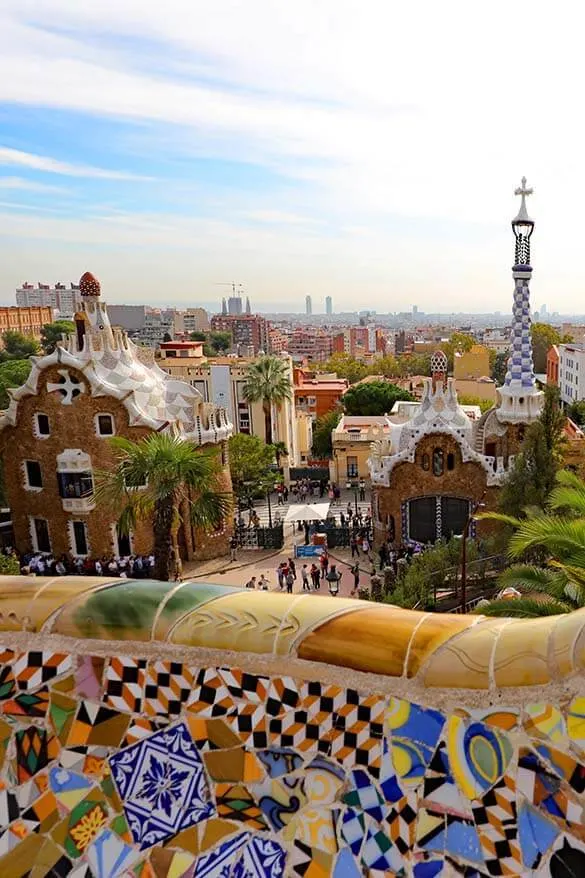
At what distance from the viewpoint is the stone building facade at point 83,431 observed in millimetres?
18422

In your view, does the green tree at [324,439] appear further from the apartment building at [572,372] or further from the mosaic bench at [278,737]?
the mosaic bench at [278,737]

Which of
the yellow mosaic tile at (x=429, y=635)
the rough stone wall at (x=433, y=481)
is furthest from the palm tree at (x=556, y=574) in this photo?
the rough stone wall at (x=433, y=481)

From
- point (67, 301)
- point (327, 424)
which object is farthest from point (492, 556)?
point (67, 301)

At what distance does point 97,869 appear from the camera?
2.42 metres

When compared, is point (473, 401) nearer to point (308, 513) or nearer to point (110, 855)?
point (308, 513)

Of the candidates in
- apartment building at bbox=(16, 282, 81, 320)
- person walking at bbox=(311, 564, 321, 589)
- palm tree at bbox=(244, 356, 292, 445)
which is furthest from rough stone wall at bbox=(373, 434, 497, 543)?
apartment building at bbox=(16, 282, 81, 320)

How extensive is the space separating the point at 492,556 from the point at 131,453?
24.4 ft

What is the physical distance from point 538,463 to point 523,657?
13.7 m

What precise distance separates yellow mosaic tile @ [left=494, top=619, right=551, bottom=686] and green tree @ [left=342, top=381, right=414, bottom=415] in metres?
38.2

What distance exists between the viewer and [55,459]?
61.4 feet

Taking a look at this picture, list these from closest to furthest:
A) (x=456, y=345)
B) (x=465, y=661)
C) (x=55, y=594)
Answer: (x=465, y=661), (x=55, y=594), (x=456, y=345)

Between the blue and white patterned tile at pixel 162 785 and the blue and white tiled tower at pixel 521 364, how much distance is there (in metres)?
18.1

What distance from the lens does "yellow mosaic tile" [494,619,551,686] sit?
6.90 feet

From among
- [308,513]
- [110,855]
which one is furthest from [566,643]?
[308,513]
